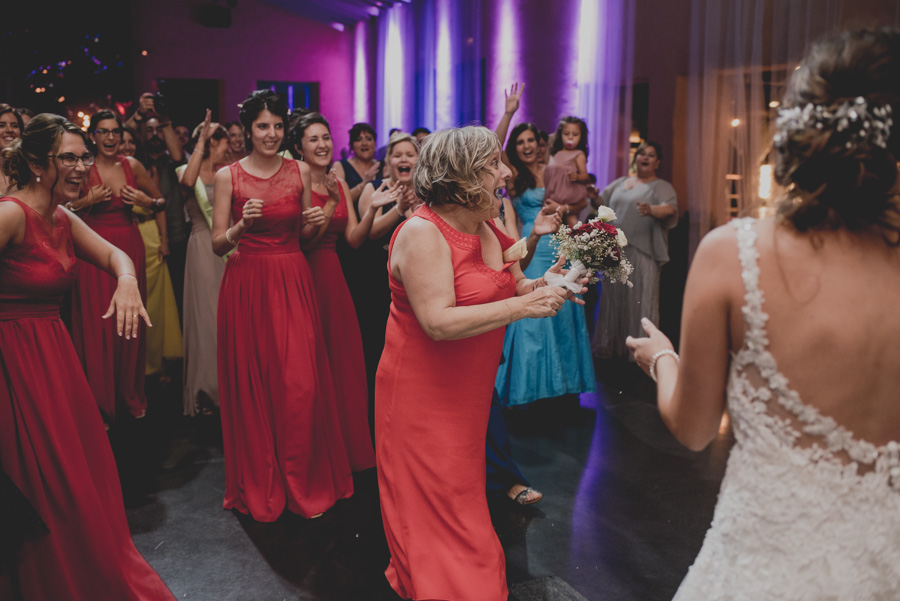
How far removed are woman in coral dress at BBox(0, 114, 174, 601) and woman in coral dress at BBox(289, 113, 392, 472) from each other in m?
1.38

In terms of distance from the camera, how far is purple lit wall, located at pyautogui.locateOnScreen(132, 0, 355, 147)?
11.4 meters

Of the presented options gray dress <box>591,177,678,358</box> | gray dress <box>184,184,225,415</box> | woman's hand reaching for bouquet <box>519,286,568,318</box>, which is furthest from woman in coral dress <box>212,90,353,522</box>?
gray dress <box>591,177,678,358</box>

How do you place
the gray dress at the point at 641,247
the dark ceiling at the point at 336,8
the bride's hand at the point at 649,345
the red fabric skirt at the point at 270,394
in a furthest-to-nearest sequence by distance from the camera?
the dark ceiling at the point at 336,8 < the gray dress at the point at 641,247 < the red fabric skirt at the point at 270,394 < the bride's hand at the point at 649,345

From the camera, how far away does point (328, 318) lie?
379cm

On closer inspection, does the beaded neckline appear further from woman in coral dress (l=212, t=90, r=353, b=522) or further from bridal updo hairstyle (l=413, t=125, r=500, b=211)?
woman in coral dress (l=212, t=90, r=353, b=522)

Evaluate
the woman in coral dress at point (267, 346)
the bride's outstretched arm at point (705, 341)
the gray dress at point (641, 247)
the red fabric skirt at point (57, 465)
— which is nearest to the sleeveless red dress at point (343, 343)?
the woman in coral dress at point (267, 346)

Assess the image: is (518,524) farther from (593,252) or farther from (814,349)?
(814,349)

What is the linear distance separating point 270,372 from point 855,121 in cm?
272

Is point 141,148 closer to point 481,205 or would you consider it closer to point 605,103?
point 605,103

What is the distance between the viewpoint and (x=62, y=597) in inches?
90.7

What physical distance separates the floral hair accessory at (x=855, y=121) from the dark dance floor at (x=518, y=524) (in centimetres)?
198

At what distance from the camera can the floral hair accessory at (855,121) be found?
42.4 inches

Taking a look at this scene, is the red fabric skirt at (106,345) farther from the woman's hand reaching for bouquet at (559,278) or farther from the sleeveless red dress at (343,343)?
the woman's hand reaching for bouquet at (559,278)

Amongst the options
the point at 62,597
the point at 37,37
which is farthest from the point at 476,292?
the point at 37,37
